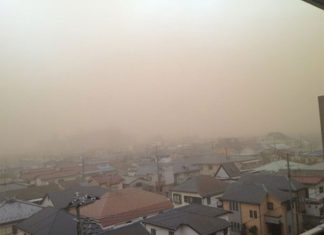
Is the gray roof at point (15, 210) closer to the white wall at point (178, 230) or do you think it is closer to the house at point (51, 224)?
the house at point (51, 224)

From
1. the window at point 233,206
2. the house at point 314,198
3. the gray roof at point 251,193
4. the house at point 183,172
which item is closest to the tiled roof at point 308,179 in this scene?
the house at point 314,198

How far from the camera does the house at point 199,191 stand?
1854 millimetres

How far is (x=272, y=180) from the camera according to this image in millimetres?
2168

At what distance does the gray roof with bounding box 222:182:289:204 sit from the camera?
1.97 meters

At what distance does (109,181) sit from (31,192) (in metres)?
0.42

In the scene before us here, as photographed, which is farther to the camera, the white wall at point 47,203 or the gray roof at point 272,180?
the gray roof at point 272,180

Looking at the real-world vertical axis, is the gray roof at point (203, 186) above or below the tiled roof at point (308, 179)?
above

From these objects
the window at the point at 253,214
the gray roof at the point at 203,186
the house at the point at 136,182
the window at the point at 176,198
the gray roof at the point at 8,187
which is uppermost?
the gray roof at the point at 8,187

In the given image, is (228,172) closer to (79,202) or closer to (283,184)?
(283,184)

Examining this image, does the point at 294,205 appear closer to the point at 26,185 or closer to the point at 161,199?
the point at 161,199

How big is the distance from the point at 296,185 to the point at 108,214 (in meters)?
1.53

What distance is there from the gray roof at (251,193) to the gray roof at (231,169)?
0.08 meters

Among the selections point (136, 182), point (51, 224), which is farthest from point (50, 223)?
point (136, 182)

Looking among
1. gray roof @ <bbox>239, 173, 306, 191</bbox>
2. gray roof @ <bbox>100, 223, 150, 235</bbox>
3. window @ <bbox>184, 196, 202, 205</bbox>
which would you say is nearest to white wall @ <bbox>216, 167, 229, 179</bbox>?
gray roof @ <bbox>239, 173, 306, 191</bbox>
